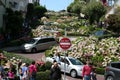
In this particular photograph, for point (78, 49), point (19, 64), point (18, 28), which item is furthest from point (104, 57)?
point (18, 28)

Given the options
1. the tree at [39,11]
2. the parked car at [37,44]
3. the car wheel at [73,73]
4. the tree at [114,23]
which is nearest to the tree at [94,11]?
the tree at [114,23]

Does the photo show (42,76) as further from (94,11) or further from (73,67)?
Result: (94,11)

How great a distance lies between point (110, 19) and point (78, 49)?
19531 mm

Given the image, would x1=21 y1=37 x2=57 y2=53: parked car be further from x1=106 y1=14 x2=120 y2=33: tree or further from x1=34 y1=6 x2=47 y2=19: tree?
x1=34 y1=6 x2=47 y2=19: tree

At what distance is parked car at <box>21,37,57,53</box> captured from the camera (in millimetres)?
47656

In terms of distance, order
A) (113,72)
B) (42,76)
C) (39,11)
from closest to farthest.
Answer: (113,72) → (42,76) → (39,11)

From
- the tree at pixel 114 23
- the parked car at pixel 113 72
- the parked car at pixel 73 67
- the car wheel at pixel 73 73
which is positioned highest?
the tree at pixel 114 23

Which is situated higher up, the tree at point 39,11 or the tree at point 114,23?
the tree at point 39,11

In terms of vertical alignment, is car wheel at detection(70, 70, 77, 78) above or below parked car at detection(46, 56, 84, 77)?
below

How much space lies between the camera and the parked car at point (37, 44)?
156 ft

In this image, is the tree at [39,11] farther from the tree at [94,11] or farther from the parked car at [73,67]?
the parked car at [73,67]

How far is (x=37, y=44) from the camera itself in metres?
48.3

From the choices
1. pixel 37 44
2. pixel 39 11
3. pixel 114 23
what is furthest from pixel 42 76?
pixel 39 11

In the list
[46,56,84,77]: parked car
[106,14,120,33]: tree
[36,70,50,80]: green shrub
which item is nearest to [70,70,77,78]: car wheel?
[46,56,84,77]: parked car
